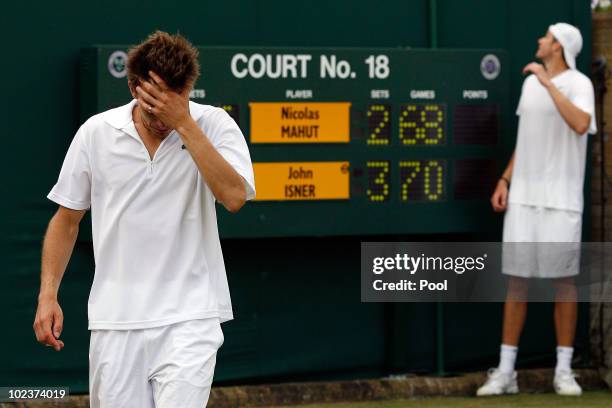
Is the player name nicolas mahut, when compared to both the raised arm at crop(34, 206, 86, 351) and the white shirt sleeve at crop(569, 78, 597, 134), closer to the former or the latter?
the white shirt sleeve at crop(569, 78, 597, 134)

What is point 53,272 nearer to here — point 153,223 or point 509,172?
point 153,223

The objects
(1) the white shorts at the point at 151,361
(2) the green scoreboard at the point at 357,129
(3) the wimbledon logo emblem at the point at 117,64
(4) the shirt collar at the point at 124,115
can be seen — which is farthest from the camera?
(2) the green scoreboard at the point at 357,129

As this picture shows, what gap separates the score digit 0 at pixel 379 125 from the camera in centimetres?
807

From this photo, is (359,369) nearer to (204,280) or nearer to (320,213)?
(320,213)

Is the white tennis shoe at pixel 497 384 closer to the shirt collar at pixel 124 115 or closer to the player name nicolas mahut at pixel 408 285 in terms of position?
the player name nicolas mahut at pixel 408 285

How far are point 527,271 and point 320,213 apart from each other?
1308mm

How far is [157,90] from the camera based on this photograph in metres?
4.30

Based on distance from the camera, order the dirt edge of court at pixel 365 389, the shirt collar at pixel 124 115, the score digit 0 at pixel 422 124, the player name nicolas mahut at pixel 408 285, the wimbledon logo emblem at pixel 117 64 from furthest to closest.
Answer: the player name nicolas mahut at pixel 408 285 < the score digit 0 at pixel 422 124 < the dirt edge of court at pixel 365 389 < the wimbledon logo emblem at pixel 117 64 < the shirt collar at pixel 124 115

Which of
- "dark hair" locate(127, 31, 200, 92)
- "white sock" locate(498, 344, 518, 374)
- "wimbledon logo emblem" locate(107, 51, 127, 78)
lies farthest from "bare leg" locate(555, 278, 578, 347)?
"dark hair" locate(127, 31, 200, 92)

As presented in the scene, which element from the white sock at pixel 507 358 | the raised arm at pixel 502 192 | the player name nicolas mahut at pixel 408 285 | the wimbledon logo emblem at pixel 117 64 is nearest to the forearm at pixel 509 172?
the raised arm at pixel 502 192

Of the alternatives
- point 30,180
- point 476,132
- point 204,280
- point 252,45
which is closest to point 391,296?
point 476,132

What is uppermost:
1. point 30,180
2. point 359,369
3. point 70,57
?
point 70,57

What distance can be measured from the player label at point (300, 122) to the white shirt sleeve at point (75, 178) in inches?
126

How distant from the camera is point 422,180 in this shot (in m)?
8.23
